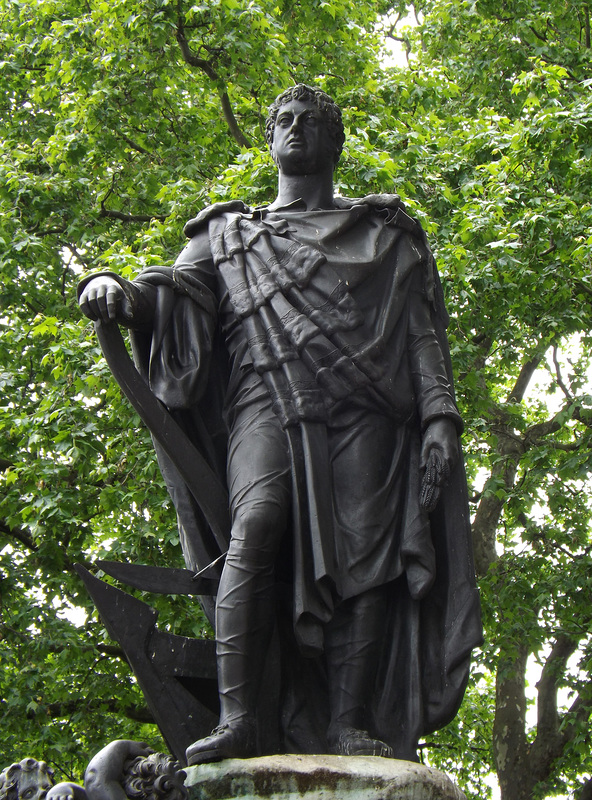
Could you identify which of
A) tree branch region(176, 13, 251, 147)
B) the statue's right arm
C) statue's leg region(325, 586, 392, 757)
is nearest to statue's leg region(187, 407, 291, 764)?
statue's leg region(325, 586, 392, 757)

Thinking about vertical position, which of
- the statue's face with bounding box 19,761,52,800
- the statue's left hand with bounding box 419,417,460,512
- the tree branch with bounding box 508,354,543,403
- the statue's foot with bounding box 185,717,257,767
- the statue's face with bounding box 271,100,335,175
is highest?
the tree branch with bounding box 508,354,543,403

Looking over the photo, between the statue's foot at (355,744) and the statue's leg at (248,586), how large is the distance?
0.93 ft

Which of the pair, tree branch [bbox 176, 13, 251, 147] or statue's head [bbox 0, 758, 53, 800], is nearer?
statue's head [bbox 0, 758, 53, 800]

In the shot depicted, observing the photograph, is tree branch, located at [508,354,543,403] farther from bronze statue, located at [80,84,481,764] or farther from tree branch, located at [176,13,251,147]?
bronze statue, located at [80,84,481,764]

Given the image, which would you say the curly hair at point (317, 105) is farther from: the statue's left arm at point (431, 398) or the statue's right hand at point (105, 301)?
the statue's right hand at point (105, 301)

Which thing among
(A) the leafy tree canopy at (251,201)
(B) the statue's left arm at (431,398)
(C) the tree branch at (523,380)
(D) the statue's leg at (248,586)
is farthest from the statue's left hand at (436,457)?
(C) the tree branch at (523,380)

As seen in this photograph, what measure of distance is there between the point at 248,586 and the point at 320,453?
0.58 m

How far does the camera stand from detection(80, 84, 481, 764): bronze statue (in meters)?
4.21

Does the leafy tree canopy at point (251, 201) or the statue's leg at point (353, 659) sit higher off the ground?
the leafy tree canopy at point (251, 201)

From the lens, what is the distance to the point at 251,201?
1064 centimetres

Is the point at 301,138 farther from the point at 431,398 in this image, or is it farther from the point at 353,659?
the point at 353,659

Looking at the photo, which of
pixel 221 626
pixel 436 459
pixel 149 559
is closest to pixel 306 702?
pixel 221 626

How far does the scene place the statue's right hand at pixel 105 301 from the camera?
4266 mm

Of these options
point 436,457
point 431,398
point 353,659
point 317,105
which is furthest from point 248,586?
point 317,105
